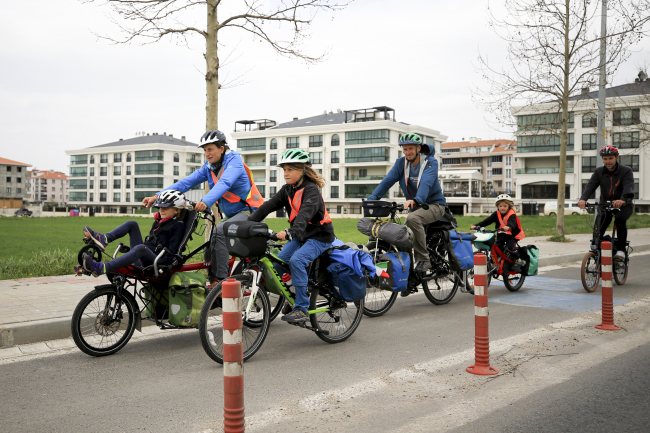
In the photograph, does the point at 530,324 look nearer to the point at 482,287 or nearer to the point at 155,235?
the point at 482,287

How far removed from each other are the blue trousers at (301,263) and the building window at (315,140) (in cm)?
8534

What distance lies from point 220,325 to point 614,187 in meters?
7.35

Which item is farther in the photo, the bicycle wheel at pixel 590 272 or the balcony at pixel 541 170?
the balcony at pixel 541 170

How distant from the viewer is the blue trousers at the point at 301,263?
17.8 ft

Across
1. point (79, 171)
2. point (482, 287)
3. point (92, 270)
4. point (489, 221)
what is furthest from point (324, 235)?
point (79, 171)

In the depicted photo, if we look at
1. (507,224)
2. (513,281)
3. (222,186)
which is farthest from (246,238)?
(513,281)

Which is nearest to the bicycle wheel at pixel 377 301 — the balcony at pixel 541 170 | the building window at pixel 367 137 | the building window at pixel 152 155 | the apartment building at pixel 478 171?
the balcony at pixel 541 170

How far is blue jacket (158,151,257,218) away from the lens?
6.15 metres

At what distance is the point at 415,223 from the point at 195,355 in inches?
134

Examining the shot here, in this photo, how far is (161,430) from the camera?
141 inches

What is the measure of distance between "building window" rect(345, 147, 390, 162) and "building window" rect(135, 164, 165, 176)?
41382 mm

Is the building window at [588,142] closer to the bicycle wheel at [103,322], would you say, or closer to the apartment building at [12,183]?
the bicycle wheel at [103,322]

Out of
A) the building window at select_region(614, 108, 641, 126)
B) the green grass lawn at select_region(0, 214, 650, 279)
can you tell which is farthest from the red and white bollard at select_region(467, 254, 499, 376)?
the building window at select_region(614, 108, 641, 126)

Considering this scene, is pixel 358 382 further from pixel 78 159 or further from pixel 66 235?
pixel 78 159
